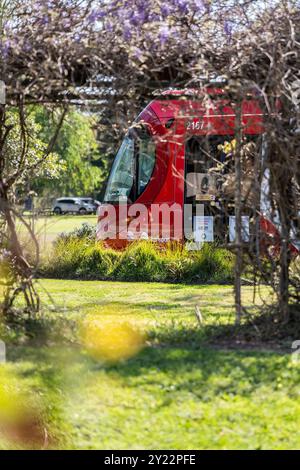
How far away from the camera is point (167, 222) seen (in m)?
16.5

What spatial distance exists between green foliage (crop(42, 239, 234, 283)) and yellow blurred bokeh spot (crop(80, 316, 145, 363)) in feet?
19.8

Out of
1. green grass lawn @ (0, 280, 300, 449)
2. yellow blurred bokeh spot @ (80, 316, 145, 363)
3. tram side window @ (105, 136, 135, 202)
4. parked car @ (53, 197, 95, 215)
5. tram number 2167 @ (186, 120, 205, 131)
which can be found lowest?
parked car @ (53, 197, 95, 215)

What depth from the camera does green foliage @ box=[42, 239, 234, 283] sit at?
14.1 m

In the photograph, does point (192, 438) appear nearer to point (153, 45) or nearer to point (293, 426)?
point (293, 426)

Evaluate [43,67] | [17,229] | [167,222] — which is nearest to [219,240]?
[167,222]

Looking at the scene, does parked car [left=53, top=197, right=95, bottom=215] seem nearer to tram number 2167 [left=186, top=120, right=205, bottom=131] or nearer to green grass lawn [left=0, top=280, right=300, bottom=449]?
tram number 2167 [left=186, top=120, right=205, bottom=131]

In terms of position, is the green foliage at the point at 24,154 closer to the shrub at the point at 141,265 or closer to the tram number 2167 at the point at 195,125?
the tram number 2167 at the point at 195,125

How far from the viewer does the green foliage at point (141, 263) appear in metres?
14.1

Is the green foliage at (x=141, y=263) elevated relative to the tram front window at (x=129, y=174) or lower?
lower

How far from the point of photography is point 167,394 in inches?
239

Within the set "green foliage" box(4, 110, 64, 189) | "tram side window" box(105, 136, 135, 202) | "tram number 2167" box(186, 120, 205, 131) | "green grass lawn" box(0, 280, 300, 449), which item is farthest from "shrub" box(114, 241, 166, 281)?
"green grass lawn" box(0, 280, 300, 449)

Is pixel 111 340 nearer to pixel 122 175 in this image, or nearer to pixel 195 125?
pixel 195 125

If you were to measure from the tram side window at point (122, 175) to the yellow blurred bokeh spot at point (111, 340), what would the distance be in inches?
347

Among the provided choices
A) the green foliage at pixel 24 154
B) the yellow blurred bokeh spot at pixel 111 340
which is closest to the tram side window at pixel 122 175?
the green foliage at pixel 24 154
